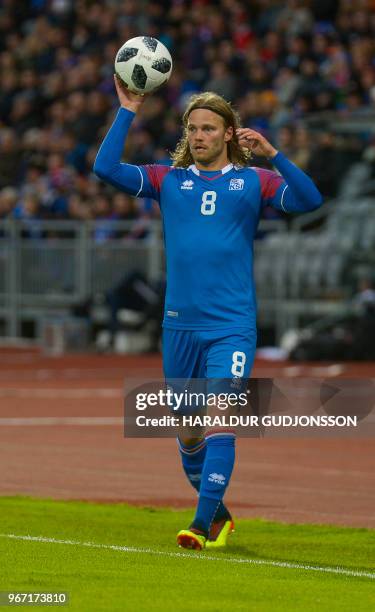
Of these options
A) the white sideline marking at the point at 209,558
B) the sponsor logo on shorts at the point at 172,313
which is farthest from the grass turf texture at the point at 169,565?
the sponsor logo on shorts at the point at 172,313

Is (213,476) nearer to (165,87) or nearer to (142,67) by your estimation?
(142,67)

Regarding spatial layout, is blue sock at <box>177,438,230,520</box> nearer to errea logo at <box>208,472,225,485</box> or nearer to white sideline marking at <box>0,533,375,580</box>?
errea logo at <box>208,472,225,485</box>

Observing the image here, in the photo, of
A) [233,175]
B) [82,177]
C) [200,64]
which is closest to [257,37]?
[200,64]

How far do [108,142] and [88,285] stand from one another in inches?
755

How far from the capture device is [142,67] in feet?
30.6

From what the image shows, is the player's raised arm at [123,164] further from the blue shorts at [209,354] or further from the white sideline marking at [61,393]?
the white sideline marking at [61,393]

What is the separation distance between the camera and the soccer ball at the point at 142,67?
9.33 metres

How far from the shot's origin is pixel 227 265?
8961 mm

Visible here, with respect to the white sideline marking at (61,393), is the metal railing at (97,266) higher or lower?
higher

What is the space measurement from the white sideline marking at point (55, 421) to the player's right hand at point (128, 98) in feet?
26.5

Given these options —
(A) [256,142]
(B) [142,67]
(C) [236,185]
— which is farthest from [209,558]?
(B) [142,67]

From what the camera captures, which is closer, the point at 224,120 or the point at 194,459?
the point at 224,120

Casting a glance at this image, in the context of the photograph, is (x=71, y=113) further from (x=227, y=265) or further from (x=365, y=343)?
(x=227, y=265)

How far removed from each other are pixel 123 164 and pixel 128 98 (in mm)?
402
